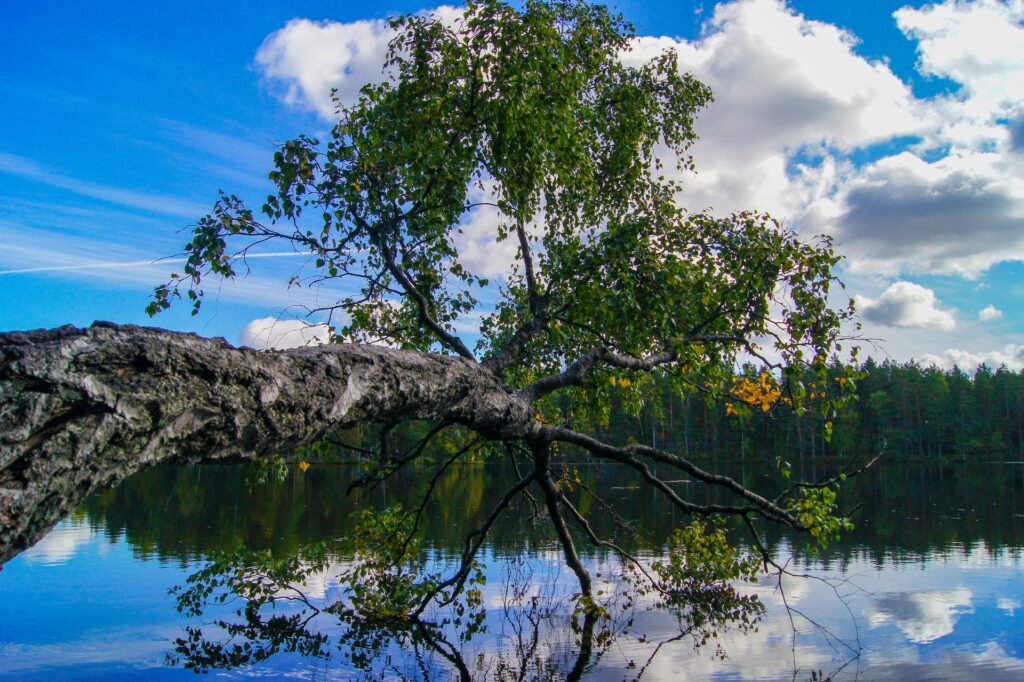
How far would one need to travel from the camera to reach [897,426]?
94.7 metres

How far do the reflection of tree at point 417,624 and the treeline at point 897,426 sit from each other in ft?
240

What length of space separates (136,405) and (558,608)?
1101 centimetres

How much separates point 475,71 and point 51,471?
283 inches

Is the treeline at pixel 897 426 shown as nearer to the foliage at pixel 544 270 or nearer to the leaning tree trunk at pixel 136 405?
the foliage at pixel 544 270

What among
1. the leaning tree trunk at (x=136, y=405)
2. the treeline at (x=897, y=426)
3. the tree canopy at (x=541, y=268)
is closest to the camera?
the leaning tree trunk at (x=136, y=405)

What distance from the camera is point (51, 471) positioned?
271 centimetres

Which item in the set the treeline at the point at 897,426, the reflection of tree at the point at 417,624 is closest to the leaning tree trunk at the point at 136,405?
the reflection of tree at the point at 417,624

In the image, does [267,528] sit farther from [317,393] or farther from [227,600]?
[317,393]

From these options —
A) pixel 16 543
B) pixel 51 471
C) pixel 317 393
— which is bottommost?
pixel 16 543

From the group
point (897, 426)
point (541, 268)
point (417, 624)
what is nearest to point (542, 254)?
point (541, 268)

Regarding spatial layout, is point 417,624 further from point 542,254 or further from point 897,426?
point 897,426

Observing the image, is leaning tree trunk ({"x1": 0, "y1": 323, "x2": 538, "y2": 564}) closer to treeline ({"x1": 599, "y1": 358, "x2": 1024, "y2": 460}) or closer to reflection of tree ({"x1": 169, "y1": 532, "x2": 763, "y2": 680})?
reflection of tree ({"x1": 169, "y1": 532, "x2": 763, "y2": 680})

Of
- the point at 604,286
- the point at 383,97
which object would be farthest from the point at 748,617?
the point at 383,97

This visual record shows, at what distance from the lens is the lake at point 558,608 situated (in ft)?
32.7
